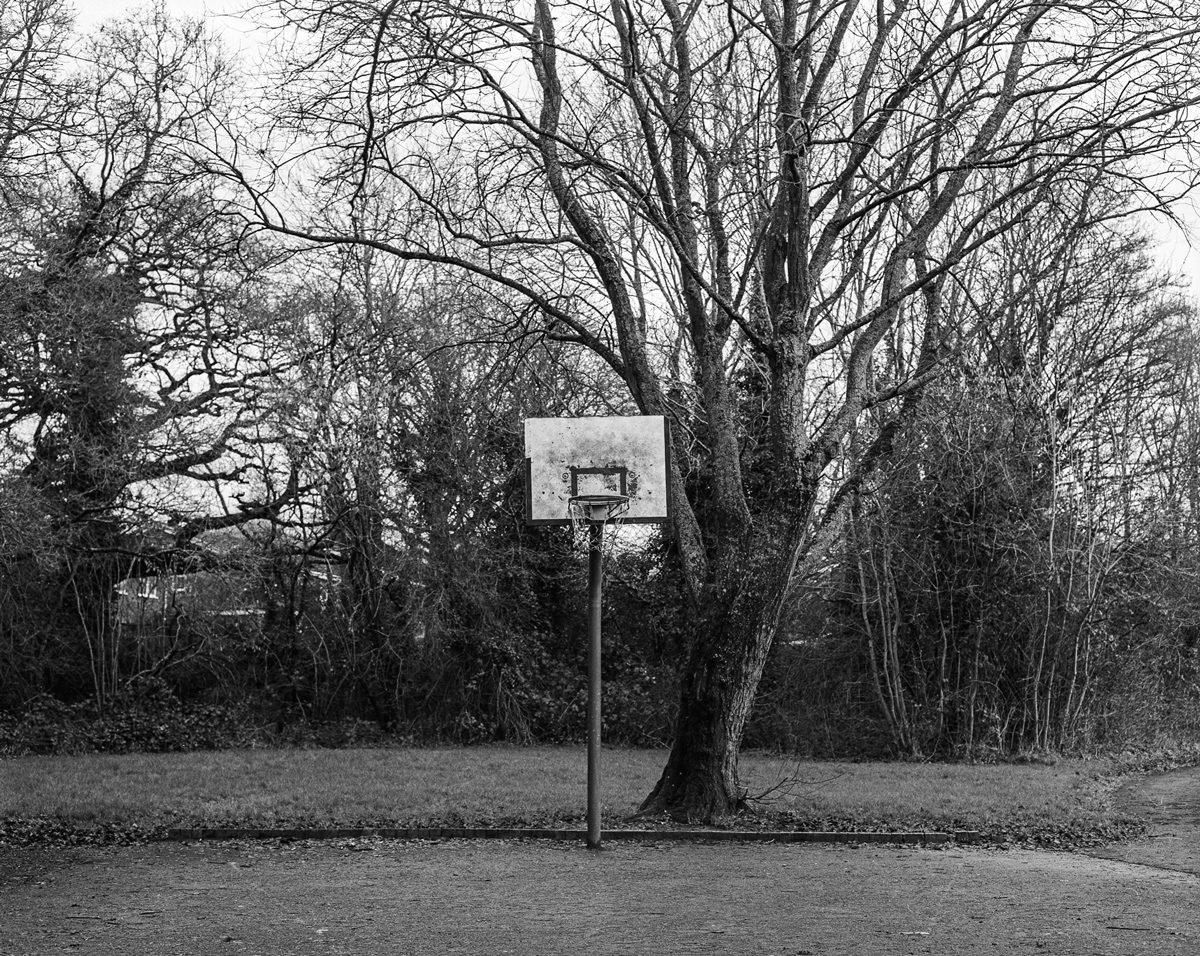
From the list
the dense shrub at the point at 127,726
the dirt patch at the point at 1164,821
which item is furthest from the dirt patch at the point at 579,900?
the dense shrub at the point at 127,726

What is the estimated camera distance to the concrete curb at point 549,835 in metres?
10.8

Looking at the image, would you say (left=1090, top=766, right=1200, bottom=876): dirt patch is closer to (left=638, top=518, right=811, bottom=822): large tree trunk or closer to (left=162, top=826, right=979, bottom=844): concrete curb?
(left=162, top=826, right=979, bottom=844): concrete curb

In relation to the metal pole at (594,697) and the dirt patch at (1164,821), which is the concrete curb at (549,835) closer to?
the metal pole at (594,697)

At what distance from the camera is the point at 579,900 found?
26.4 ft

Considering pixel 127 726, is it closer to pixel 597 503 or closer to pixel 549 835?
pixel 549 835

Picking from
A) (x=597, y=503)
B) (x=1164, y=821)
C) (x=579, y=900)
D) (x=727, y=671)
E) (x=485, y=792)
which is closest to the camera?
(x=579, y=900)

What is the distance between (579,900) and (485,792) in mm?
5882

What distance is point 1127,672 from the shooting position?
62.5ft

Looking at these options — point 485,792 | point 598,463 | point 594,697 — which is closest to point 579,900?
A: point 594,697

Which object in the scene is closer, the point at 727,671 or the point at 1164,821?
the point at 727,671

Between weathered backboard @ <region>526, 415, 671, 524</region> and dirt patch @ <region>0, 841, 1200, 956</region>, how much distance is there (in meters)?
2.77

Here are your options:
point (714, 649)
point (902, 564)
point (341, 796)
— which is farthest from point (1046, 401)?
point (341, 796)

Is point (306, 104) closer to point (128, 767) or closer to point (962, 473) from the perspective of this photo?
point (128, 767)

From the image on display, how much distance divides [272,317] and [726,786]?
12084mm
